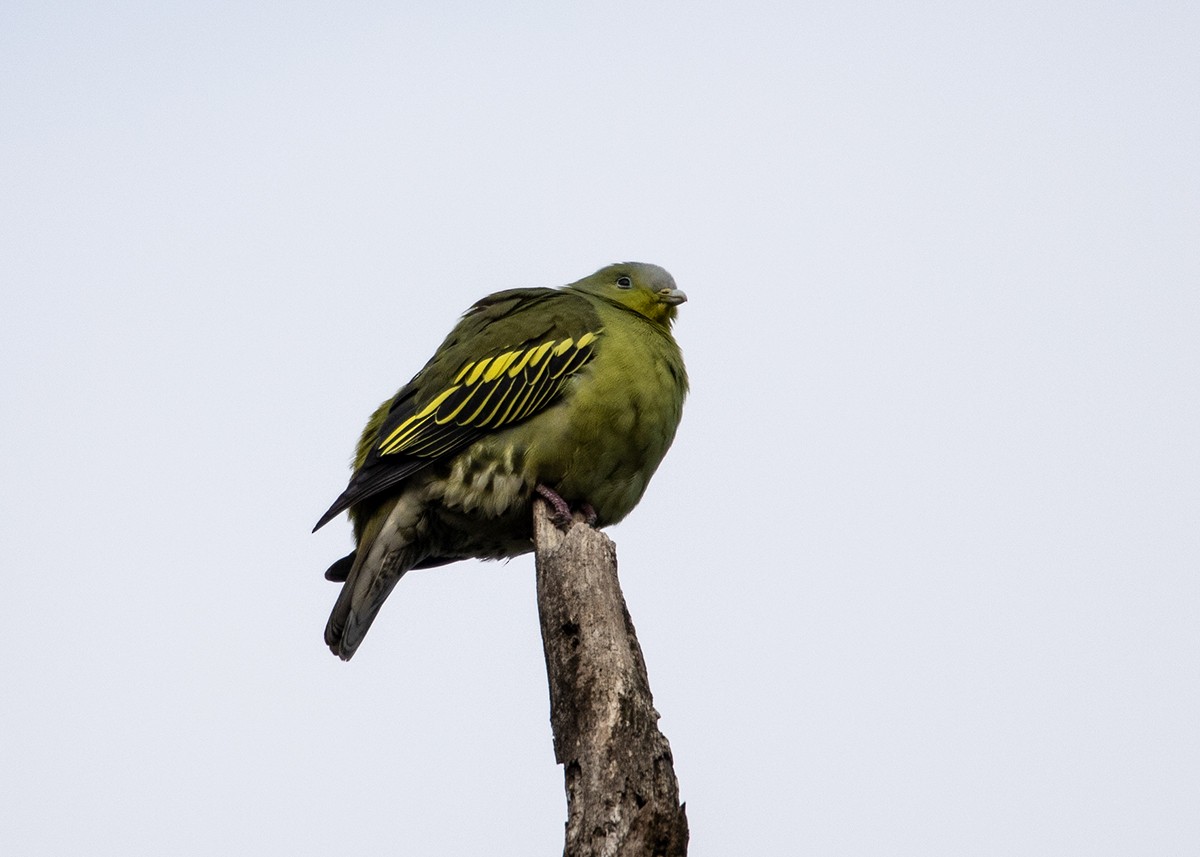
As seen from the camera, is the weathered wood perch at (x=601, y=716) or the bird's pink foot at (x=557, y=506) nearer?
the weathered wood perch at (x=601, y=716)

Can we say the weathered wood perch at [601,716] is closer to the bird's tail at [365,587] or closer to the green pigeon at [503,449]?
the green pigeon at [503,449]

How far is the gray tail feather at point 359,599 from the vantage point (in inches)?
249

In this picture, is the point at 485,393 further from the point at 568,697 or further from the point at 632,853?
the point at 632,853

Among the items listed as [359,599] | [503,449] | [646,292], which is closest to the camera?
[359,599]

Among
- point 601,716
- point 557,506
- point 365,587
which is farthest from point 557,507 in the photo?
point 601,716

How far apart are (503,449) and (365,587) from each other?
3.15ft

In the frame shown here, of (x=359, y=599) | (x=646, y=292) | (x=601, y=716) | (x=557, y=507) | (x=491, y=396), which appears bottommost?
(x=601, y=716)

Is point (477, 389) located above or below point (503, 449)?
above

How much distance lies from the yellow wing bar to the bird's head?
1.14 metres

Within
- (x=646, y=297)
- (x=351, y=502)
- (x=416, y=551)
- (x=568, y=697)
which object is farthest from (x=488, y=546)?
(x=568, y=697)

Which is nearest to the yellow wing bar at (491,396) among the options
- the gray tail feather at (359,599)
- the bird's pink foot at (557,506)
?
the bird's pink foot at (557,506)

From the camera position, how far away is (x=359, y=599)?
251 inches

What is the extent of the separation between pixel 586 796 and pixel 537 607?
3.53ft

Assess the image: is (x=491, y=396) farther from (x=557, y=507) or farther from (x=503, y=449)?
(x=557, y=507)
